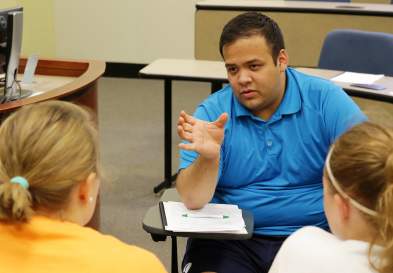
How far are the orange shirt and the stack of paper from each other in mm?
554

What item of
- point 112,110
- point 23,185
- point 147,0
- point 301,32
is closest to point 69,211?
point 23,185

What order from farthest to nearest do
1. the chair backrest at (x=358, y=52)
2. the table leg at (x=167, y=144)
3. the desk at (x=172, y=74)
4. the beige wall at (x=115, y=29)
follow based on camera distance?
the beige wall at (x=115, y=29)
the table leg at (x=167, y=144)
the desk at (x=172, y=74)
the chair backrest at (x=358, y=52)

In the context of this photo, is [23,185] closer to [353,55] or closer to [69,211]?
[69,211]

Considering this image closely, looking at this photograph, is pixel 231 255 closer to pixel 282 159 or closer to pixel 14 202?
pixel 282 159

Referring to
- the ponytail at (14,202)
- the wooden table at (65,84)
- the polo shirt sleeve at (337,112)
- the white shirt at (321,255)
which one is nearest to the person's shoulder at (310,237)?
the white shirt at (321,255)

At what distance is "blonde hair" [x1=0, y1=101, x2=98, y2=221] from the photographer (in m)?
1.13

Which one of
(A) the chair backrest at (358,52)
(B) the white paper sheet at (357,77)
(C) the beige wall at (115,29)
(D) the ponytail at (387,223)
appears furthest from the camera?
(C) the beige wall at (115,29)

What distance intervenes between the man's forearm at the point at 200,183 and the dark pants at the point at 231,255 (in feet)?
0.47

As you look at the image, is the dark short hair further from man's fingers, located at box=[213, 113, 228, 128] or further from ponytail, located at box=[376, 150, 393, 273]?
ponytail, located at box=[376, 150, 393, 273]

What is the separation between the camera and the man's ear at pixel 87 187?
1.20 meters

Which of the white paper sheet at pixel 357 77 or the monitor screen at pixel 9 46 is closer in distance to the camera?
the monitor screen at pixel 9 46

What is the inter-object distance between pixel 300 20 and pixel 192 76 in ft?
5.02

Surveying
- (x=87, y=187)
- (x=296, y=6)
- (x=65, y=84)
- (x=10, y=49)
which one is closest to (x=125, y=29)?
(x=296, y=6)

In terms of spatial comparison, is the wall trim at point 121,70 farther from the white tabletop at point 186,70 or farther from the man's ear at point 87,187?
the man's ear at point 87,187
